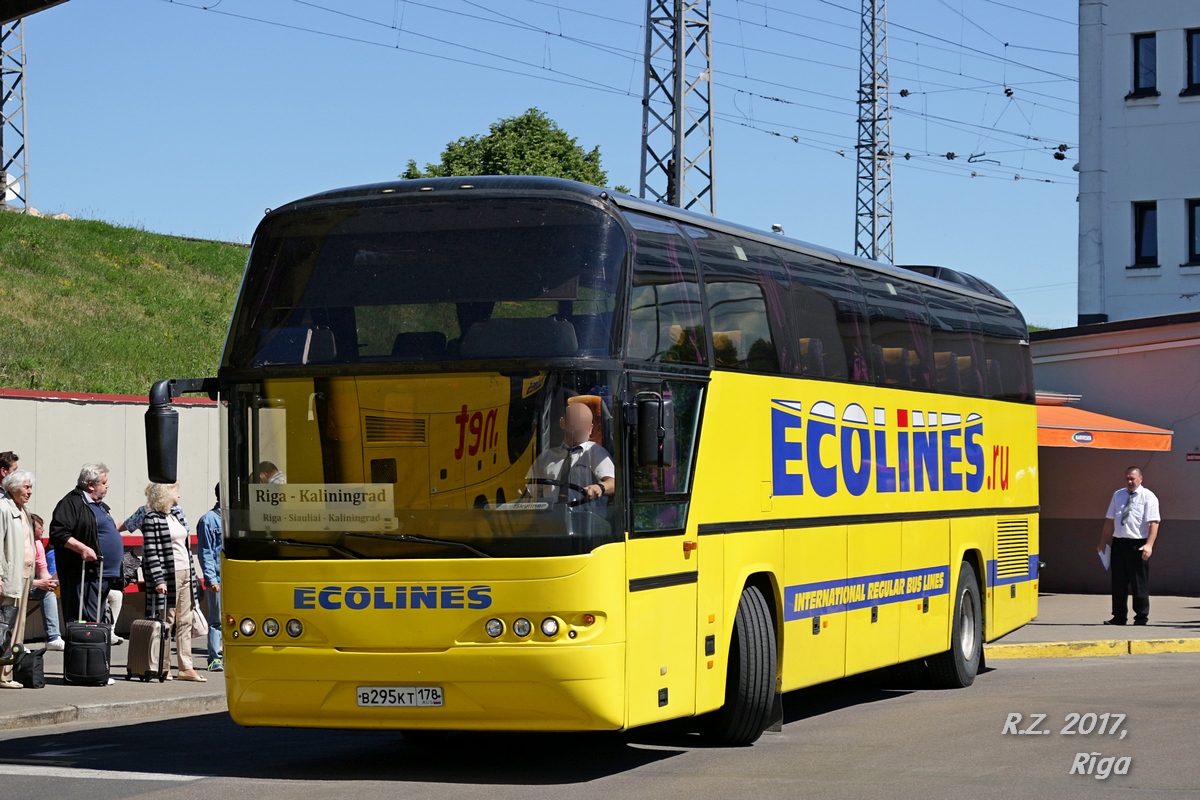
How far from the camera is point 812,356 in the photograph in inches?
484

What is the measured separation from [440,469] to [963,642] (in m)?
7.86

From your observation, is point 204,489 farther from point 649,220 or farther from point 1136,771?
point 1136,771

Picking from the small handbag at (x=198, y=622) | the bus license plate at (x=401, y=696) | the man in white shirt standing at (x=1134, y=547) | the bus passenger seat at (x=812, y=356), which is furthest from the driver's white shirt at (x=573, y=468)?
the man in white shirt standing at (x=1134, y=547)

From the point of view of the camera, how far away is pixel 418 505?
367 inches

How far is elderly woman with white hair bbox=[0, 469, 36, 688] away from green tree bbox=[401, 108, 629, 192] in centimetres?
6002

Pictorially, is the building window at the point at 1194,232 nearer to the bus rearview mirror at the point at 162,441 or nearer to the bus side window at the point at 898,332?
the bus side window at the point at 898,332

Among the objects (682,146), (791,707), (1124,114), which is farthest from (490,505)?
(1124,114)

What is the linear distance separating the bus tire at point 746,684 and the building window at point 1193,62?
104 ft

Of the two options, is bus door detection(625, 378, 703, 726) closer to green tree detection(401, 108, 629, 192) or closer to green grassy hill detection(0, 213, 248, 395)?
green grassy hill detection(0, 213, 248, 395)

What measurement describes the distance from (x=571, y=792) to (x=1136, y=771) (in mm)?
3284

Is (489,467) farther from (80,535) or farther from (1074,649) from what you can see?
(1074,649)

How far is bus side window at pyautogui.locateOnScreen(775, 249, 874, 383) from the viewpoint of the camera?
39.9 ft

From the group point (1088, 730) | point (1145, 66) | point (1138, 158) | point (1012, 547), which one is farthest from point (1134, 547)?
point (1145, 66)

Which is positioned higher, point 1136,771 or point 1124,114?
point 1124,114
